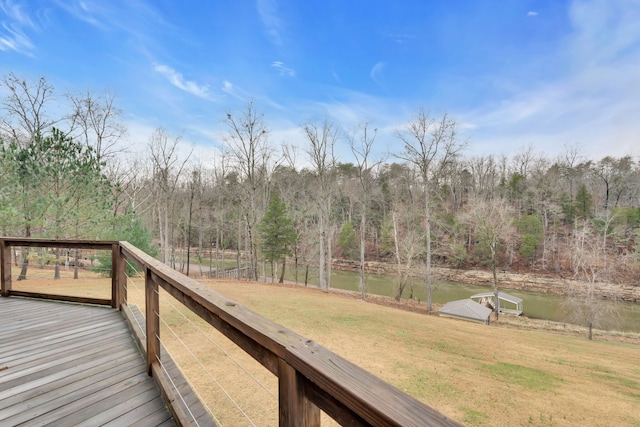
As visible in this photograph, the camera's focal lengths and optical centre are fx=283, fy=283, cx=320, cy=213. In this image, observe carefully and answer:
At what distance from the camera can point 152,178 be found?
1956cm

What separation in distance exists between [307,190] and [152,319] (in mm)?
25705

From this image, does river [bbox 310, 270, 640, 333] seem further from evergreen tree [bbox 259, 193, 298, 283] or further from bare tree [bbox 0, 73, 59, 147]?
bare tree [bbox 0, 73, 59, 147]

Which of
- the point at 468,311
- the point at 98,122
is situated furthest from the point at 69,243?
the point at 98,122

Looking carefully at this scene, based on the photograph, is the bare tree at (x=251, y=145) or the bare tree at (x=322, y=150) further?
the bare tree at (x=251, y=145)

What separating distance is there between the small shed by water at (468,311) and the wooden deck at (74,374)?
14.2 meters

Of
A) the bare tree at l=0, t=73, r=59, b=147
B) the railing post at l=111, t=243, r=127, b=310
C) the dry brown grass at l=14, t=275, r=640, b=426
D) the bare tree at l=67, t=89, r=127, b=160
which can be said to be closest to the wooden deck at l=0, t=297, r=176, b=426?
the railing post at l=111, t=243, r=127, b=310

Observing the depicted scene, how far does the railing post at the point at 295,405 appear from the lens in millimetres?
788

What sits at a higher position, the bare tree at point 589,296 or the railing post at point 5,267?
the railing post at point 5,267

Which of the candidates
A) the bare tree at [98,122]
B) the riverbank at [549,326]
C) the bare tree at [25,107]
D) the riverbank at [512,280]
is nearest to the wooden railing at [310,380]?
the riverbank at [549,326]

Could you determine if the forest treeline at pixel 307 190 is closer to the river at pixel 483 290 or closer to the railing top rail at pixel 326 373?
the river at pixel 483 290

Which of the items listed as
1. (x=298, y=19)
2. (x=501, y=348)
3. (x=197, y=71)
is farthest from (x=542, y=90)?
(x=197, y=71)

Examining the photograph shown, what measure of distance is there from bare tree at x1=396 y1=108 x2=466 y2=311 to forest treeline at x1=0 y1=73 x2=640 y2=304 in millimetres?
53

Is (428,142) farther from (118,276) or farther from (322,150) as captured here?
(118,276)

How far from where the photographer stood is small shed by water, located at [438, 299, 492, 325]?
43.7ft
